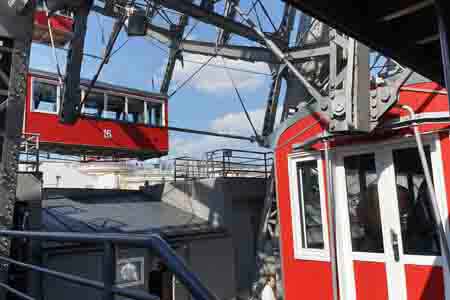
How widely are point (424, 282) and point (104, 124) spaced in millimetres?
11710

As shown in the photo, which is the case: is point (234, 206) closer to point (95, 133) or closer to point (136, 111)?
point (136, 111)

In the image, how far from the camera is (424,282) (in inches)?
166

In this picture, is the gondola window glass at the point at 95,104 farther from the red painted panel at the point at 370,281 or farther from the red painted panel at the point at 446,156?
the red painted panel at the point at 446,156

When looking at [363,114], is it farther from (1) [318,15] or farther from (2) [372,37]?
(1) [318,15]

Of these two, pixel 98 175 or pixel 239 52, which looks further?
pixel 98 175

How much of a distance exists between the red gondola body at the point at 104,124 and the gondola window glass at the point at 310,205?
9181mm

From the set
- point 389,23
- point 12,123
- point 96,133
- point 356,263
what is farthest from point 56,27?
point 389,23

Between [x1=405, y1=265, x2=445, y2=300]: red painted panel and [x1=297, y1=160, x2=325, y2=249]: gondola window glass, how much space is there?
3.74ft

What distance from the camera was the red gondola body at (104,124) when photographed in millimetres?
12367

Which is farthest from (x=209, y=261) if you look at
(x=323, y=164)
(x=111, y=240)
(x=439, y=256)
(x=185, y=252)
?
(x=111, y=240)

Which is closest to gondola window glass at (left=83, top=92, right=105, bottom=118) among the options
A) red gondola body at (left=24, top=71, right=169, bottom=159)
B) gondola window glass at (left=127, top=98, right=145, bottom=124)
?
red gondola body at (left=24, top=71, right=169, bottom=159)

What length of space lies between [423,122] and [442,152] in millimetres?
374

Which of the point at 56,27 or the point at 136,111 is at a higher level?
the point at 56,27

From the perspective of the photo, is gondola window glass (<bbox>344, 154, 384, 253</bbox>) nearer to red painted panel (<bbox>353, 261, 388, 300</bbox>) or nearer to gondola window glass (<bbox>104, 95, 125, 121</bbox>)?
red painted panel (<bbox>353, 261, 388, 300</bbox>)
